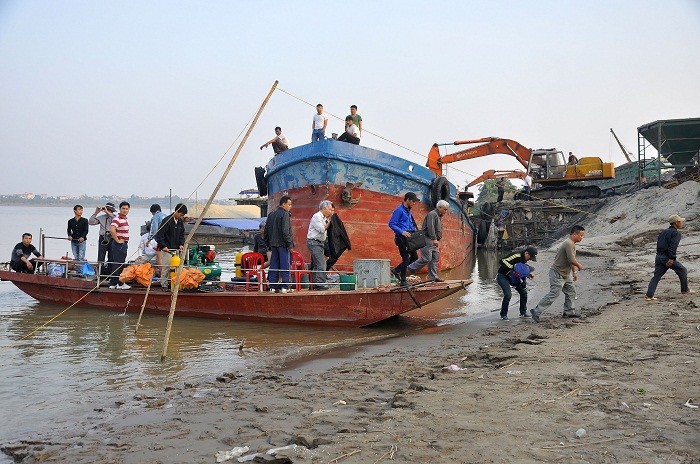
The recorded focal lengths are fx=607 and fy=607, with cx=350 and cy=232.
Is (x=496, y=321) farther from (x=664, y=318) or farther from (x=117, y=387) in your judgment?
(x=117, y=387)

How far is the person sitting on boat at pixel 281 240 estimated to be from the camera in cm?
920

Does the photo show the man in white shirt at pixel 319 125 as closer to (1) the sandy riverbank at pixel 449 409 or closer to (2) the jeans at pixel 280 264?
(2) the jeans at pixel 280 264

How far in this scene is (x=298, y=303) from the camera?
9.15 meters

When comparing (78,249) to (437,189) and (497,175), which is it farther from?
(497,175)

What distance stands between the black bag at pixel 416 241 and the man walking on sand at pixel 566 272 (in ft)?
6.41

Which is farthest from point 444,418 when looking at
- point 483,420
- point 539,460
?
point 539,460

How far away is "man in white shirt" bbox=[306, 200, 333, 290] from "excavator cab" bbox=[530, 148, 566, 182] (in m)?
18.4

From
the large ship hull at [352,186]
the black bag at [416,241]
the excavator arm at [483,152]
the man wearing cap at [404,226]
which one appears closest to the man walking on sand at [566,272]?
the black bag at [416,241]

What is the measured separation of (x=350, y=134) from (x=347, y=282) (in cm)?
638

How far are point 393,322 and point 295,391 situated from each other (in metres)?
4.57

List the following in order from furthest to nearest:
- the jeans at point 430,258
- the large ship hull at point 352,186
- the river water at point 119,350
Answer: the large ship hull at point 352,186 < the jeans at point 430,258 < the river water at point 119,350

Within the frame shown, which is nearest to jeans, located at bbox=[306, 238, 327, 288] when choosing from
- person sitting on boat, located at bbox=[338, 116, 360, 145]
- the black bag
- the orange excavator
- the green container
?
the green container

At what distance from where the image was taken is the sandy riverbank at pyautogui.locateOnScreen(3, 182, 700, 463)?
3.46 metres

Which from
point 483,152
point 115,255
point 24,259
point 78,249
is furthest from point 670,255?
point 483,152
